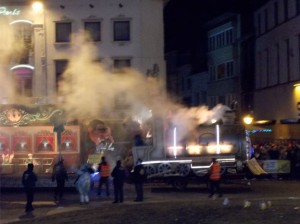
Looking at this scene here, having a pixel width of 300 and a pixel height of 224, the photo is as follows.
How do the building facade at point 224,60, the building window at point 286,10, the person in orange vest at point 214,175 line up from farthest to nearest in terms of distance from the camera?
the building facade at point 224,60, the building window at point 286,10, the person in orange vest at point 214,175

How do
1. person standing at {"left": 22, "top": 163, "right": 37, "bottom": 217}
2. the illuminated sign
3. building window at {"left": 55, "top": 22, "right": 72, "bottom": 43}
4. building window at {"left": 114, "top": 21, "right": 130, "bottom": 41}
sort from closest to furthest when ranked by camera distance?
person standing at {"left": 22, "top": 163, "right": 37, "bottom": 217}
the illuminated sign
building window at {"left": 55, "top": 22, "right": 72, "bottom": 43}
building window at {"left": 114, "top": 21, "right": 130, "bottom": 41}

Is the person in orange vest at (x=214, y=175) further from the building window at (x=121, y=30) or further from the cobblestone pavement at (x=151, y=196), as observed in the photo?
the building window at (x=121, y=30)

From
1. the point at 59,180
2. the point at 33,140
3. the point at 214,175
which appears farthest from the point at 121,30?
the point at 214,175

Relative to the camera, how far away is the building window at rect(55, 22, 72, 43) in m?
40.8

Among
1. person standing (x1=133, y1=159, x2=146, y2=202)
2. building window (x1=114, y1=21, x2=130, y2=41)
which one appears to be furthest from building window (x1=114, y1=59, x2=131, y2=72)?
person standing (x1=133, y1=159, x2=146, y2=202)

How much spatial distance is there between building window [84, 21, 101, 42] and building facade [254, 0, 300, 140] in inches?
481

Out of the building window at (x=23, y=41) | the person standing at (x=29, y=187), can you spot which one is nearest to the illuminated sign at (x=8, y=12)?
the building window at (x=23, y=41)

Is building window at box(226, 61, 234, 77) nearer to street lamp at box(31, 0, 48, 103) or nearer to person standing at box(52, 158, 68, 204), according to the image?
street lamp at box(31, 0, 48, 103)

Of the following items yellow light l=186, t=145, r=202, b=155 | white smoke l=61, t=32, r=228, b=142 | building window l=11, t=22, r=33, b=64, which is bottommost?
yellow light l=186, t=145, r=202, b=155

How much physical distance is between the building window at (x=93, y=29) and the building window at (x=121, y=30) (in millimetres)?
1002

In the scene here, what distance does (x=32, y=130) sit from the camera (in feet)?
115

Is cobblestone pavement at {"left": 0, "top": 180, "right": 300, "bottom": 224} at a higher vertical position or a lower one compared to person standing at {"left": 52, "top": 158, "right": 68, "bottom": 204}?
lower

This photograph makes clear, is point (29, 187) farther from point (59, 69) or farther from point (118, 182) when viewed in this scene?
point (59, 69)

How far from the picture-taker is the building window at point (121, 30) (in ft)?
135
